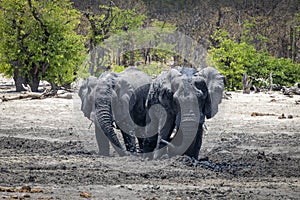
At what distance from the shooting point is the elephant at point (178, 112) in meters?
9.92

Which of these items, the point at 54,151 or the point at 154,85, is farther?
the point at 54,151

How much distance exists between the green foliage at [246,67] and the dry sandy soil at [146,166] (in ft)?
52.5

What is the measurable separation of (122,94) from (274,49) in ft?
150

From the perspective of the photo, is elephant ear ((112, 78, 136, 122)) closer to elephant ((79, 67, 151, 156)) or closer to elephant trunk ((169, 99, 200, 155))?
elephant ((79, 67, 151, 156))

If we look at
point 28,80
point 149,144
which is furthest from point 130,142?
point 28,80

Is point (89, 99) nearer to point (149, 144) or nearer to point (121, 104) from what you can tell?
point (121, 104)

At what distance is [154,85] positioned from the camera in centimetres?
1069

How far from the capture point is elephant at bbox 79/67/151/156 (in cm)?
1111

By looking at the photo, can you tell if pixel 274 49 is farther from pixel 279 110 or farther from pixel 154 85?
pixel 154 85

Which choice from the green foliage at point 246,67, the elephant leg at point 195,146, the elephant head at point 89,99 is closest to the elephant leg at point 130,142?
the elephant head at point 89,99

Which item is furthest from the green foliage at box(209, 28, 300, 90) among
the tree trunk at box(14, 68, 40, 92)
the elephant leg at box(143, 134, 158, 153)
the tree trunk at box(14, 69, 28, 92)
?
the elephant leg at box(143, 134, 158, 153)

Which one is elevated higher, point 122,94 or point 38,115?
point 122,94

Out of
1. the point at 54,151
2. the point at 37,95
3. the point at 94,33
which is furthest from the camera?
the point at 94,33

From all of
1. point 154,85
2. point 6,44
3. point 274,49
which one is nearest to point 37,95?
Answer: point 6,44
